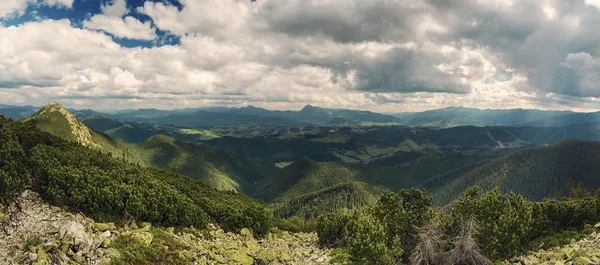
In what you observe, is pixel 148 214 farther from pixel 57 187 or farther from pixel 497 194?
pixel 497 194

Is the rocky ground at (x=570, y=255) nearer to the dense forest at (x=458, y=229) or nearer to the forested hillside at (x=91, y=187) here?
the dense forest at (x=458, y=229)

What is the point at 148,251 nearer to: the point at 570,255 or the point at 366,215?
the point at 366,215

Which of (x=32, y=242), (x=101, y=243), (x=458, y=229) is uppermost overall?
(x=32, y=242)

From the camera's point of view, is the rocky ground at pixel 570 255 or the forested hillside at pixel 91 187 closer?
the rocky ground at pixel 570 255

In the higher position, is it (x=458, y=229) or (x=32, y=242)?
(x=32, y=242)

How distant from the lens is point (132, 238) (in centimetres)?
3372

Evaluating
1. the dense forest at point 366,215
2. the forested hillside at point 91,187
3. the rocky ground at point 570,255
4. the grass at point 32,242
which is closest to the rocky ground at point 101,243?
the grass at point 32,242

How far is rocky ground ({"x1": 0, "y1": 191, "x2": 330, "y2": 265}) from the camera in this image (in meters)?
27.9

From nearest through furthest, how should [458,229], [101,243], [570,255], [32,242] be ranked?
[32,242] → [101,243] → [570,255] → [458,229]

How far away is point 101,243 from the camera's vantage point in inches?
1230

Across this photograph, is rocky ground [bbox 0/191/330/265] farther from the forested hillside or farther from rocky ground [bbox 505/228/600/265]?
rocky ground [bbox 505/228/600/265]

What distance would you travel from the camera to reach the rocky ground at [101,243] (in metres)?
27.9

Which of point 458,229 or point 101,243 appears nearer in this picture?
point 101,243

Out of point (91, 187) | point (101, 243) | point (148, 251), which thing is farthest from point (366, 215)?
point (91, 187)
